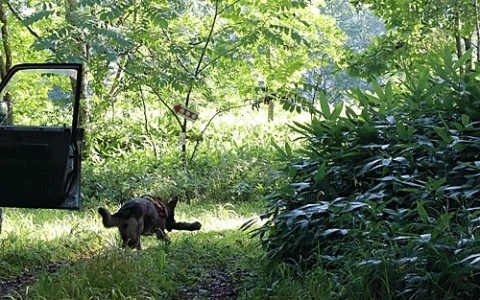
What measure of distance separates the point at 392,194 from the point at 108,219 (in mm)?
2920

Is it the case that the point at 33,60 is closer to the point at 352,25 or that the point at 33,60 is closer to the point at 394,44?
the point at 394,44

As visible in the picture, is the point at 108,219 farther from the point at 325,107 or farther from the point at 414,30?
the point at 414,30

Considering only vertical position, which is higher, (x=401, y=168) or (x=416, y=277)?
(x=401, y=168)

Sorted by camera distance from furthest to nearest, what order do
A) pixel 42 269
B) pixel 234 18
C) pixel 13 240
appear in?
pixel 234 18 < pixel 13 240 < pixel 42 269

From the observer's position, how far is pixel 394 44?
10.1 metres

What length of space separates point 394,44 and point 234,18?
10.8ft

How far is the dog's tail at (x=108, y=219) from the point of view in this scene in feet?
21.5

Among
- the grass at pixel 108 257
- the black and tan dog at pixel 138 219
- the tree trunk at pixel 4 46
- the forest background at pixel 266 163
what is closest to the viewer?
the forest background at pixel 266 163

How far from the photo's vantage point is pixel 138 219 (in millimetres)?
6824

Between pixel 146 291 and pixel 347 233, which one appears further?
pixel 146 291

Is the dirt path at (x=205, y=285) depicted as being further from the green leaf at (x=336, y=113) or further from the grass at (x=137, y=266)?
the green leaf at (x=336, y=113)

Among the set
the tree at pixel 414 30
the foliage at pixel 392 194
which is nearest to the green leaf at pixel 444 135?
the foliage at pixel 392 194

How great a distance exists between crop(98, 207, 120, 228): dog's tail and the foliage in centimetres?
165

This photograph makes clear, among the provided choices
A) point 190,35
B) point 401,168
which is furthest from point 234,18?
point 401,168
